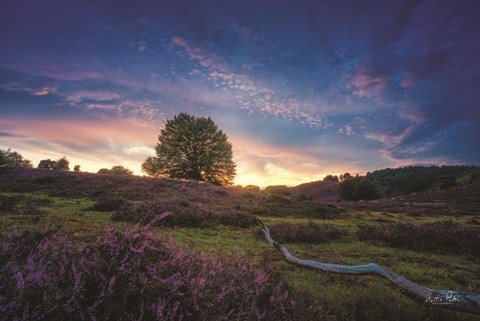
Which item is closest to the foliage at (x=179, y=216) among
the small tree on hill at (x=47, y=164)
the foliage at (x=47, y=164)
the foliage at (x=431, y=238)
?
the foliage at (x=431, y=238)

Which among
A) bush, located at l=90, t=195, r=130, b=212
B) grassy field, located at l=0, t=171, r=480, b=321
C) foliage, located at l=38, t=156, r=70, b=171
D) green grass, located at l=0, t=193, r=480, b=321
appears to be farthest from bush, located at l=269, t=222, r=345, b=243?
foliage, located at l=38, t=156, r=70, b=171

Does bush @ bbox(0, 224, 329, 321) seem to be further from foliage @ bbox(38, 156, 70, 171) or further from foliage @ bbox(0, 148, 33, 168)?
foliage @ bbox(38, 156, 70, 171)

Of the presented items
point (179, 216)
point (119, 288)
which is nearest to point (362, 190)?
point (179, 216)

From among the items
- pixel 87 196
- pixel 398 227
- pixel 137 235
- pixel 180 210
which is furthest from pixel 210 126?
pixel 137 235

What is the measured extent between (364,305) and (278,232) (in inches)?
227

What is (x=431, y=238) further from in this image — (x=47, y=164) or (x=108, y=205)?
(x=47, y=164)

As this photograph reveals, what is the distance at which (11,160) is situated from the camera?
54.9 m

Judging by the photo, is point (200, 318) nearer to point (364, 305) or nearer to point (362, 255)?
point (364, 305)

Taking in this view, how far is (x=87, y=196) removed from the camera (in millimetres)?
17422

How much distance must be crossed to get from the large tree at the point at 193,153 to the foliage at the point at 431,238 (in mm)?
31585

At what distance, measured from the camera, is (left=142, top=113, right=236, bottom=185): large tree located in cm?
3962

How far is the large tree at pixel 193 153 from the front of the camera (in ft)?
130

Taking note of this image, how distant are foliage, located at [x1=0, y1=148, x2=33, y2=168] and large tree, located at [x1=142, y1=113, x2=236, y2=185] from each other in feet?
58.4

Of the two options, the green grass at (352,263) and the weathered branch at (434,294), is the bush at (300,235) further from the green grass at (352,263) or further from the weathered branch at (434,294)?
the weathered branch at (434,294)
